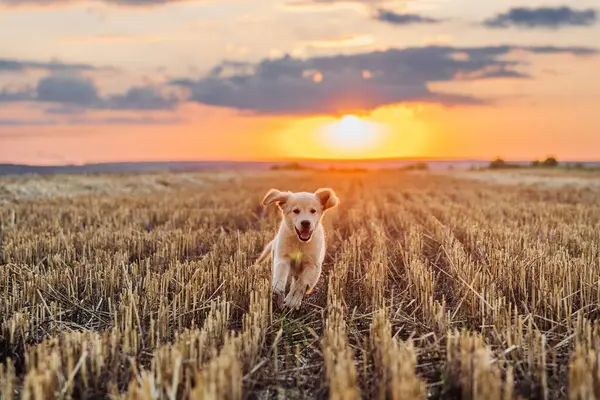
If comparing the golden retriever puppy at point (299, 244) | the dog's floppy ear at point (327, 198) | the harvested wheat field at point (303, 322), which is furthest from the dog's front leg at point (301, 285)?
the dog's floppy ear at point (327, 198)

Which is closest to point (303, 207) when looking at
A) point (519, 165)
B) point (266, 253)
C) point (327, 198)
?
point (327, 198)

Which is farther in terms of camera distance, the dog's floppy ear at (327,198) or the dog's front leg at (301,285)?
the dog's floppy ear at (327,198)

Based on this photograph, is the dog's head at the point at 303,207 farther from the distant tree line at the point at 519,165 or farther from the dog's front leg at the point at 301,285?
the distant tree line at the point at 519,165

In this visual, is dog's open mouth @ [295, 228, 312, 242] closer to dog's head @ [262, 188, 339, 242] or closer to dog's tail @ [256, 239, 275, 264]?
dog's head @ [262, 188, 339, 242]

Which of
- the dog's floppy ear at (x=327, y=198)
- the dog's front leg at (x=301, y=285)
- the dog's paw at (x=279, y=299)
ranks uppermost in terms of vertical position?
the dog's floppy ear at (x=327, y=198)

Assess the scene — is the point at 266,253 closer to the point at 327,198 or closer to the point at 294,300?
the point at 327,198

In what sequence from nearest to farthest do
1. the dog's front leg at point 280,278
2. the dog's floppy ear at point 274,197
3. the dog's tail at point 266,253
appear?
the dog's front leg at point 280,278
the dog's floppy ear at point 274,197
the dog's tail at point 266,253

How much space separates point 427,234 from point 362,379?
6.25 metres

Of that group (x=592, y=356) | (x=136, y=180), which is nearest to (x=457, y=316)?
(x=592, y=356)

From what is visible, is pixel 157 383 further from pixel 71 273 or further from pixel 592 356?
pixel 71 273

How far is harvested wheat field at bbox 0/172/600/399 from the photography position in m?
3.18

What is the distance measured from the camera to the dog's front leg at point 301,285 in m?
5.05

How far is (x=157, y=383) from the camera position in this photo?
311cm

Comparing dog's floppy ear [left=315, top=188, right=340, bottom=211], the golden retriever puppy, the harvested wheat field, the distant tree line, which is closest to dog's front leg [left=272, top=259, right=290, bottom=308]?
the golden retriever puppy
